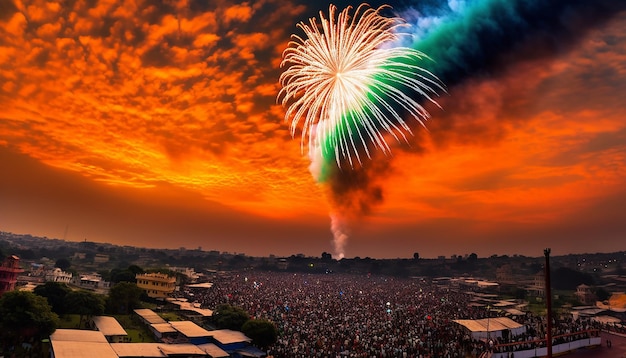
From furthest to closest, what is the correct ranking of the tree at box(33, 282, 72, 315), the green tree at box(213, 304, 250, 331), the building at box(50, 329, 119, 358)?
the tree at box(33, 282, 72, 315) < the green tree at box(213, 304, 250, 331) < the building at box(50, 329, 119, 358)

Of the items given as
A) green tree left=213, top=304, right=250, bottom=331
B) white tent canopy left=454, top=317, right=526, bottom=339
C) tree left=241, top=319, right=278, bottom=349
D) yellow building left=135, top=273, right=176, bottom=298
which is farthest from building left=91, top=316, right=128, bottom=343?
white tent canopy left=454, top=317, right=526, bottom=339

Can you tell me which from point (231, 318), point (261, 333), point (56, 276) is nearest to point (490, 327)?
point (261, 333)

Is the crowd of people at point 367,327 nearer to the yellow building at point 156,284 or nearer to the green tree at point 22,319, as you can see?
the yellow building at point 156,284

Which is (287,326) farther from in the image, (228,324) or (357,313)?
(357,313)

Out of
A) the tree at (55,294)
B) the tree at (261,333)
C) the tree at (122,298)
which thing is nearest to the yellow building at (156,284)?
the tree at (122,298)

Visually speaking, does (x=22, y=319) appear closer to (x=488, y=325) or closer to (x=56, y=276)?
(x=488, y=325)

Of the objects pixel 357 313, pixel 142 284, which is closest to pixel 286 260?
pixel 142 284

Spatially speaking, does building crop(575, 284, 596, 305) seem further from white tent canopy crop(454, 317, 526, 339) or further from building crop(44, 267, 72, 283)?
building crop(44, 267, 72, 283)
